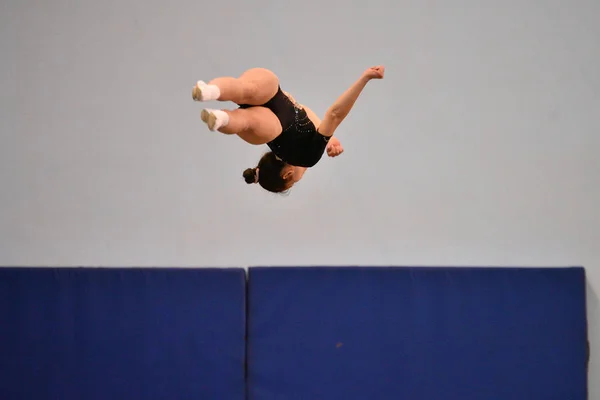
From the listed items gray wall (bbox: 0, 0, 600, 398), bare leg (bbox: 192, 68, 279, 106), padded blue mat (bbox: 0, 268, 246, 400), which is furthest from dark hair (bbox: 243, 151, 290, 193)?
padded blue mat (bbox: 0, 268, 246, 400)

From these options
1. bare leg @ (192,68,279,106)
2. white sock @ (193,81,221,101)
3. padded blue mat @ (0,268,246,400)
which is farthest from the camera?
padded blue mat @ (0,268,246,400)

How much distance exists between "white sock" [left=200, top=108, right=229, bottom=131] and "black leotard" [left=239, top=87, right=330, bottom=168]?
11.6 inches

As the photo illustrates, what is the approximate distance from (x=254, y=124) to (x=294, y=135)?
0.69 feet

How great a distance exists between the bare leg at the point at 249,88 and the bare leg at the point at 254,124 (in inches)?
1.5

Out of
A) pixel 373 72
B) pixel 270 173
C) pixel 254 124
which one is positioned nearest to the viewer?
pixel 373 72

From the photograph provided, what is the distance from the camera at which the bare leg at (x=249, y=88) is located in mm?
2029

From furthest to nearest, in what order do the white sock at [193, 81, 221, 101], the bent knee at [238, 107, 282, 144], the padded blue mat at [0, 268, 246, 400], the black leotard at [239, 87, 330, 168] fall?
the padded blue mat at [0, 268, 246, 400]
the black leotard at [239, 87, 330, 168]
the bent knee at [238, 107, 282, 144]
the white sock at [193, 81, 221, 101]

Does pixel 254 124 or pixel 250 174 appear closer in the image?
pixel 254 124

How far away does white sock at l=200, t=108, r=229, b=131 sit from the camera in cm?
196

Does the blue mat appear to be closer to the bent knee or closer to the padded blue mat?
the padded blue mat

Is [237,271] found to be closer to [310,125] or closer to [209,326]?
[209,326]

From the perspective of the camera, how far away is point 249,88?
2.15m

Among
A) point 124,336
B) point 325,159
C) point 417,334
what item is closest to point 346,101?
point 325,159

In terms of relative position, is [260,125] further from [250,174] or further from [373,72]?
[250,174]
